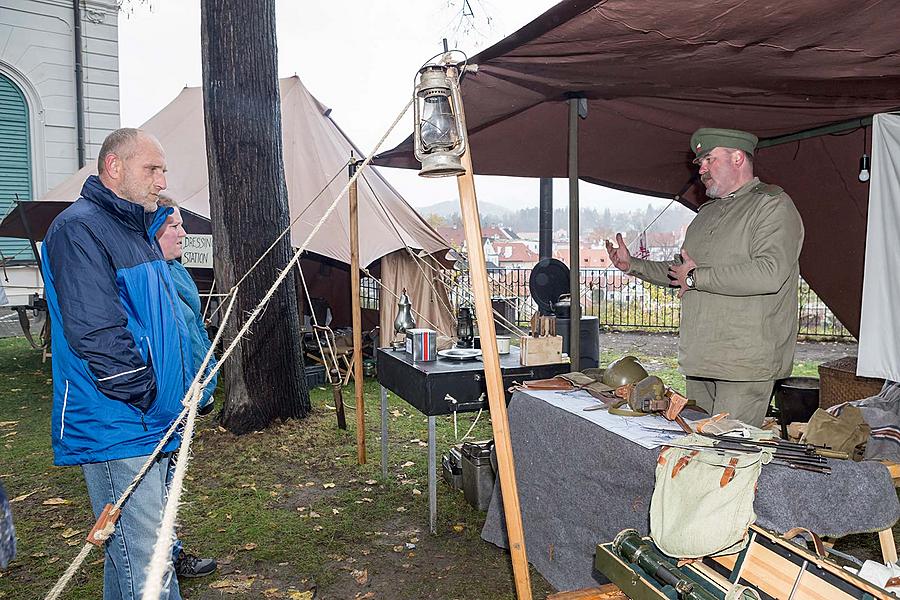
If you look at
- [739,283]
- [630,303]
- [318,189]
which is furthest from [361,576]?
[630,303]

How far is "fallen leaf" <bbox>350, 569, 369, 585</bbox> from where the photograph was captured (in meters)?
3.11

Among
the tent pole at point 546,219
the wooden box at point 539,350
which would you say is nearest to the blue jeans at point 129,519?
the wooden box at point 539,350

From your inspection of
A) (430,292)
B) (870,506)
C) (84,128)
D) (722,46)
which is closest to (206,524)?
(870,506)

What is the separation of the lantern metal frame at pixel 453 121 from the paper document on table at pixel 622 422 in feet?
3.76

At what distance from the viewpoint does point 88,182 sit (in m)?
2.12

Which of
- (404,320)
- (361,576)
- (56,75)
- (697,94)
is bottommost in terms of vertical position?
(361,576)

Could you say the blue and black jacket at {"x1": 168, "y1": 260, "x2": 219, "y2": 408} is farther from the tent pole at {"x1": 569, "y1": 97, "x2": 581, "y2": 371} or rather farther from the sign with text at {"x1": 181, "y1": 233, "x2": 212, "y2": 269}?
the sign with text at {"x1": 181, "y1": 233, "x2": 212, "y2": 269}

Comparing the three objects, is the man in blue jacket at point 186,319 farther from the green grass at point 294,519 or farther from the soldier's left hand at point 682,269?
the soldier's left hand at point 682,269

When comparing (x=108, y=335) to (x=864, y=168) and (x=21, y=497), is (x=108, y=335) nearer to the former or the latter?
(x=21, y=497)

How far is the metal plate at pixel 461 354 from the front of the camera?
144 inches

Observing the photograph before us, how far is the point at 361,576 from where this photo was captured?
3152mm

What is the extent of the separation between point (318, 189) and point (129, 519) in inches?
227

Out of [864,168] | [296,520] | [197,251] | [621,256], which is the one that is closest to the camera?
[621,256]

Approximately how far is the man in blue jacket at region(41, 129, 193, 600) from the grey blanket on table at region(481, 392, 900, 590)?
1495mm
